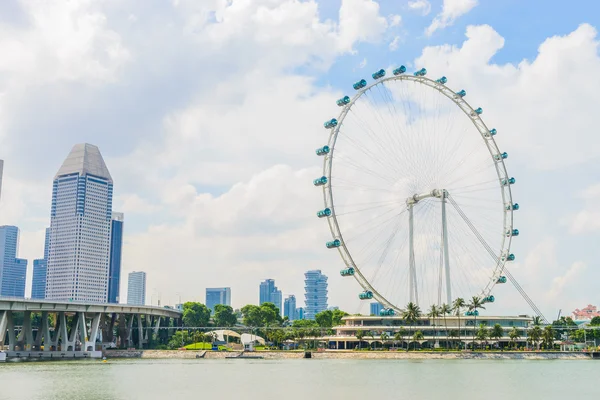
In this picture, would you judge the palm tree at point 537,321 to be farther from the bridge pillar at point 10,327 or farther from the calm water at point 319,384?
the bridge pillar at point 10,327

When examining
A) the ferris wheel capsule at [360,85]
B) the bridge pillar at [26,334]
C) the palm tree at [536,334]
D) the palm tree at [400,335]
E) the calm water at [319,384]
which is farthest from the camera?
the bridge pillar at [26,334]

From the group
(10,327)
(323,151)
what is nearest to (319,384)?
(323,151)

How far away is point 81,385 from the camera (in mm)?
72438

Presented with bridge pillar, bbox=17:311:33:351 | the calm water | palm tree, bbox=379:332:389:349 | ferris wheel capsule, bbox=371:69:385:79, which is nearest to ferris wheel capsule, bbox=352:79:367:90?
ferris wheel capsule, bbox=371:69:385:79

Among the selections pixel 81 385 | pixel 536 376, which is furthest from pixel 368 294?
pixel 81 385

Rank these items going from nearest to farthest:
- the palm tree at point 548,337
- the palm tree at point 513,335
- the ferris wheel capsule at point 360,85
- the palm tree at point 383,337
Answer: the ferris wheel capsule at point 360,85 → the palm tree at point 548,337 → the palm tree at point 513,335 → the palm tree at point 383,337

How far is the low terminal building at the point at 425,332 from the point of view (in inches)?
→ 6078

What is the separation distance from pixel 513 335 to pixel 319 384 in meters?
90.7

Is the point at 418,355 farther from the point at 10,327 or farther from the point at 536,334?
the point at 10,327

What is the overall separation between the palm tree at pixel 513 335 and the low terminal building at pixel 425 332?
0.22 feet

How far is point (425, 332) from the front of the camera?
159 metres

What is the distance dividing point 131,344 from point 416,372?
124 m

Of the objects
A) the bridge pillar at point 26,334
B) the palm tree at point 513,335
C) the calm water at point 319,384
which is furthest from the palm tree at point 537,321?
the bridge pillar at point 26,334

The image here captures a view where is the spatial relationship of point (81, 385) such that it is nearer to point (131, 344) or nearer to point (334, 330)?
point (334, 330)
